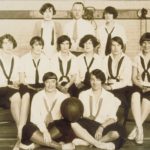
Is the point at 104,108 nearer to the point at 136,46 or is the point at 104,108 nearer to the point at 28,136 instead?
the point at 28,136

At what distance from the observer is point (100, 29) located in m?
6.17

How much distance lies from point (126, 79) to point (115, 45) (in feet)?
1.23

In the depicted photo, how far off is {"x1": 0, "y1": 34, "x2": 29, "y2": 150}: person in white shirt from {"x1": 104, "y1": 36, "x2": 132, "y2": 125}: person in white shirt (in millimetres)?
916

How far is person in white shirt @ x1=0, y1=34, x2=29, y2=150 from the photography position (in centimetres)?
498

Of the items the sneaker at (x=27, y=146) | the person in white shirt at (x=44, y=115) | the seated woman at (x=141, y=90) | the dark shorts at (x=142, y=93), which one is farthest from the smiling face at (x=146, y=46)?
the sneaker at (x=27, y=146)

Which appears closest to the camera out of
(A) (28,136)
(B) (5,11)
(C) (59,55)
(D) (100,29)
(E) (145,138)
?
(A) (28,136)

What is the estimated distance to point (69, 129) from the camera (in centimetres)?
469

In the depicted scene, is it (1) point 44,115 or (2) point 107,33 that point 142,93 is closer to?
(1) point 44,115

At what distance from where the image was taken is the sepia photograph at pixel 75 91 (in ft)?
15.1

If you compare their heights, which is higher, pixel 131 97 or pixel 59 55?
pixel 59 55

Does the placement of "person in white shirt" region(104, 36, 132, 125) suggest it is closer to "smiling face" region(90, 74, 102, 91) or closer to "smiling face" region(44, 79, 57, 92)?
"smiling face" region(90, 74, 102, 91)

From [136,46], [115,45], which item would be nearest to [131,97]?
[115,45]

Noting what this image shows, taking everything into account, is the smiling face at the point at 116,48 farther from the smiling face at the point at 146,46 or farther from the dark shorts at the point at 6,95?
the dark shorts at the point at 6,95

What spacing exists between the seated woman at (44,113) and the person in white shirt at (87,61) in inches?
21.7
